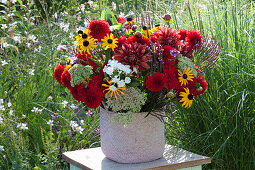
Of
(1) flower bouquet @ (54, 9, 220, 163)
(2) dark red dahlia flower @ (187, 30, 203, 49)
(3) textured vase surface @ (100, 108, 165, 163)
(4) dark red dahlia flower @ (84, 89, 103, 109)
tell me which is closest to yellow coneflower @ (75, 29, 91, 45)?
(1) flower bouquet @ (54, 9, 220, 163)

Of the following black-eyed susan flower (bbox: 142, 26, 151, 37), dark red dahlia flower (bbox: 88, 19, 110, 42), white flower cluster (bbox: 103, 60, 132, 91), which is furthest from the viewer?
black-eyed susan flower (bbox: 142, 26, 151, 37)

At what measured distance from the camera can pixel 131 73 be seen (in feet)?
5.34

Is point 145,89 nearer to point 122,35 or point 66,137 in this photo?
point 122,35

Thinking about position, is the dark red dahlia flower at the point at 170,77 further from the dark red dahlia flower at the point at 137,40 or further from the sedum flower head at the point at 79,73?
the sedum flower head at the point at 79,73

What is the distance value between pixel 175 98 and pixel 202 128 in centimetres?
79

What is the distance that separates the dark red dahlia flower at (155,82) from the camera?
61.2 inches

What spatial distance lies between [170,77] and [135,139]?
308 mm

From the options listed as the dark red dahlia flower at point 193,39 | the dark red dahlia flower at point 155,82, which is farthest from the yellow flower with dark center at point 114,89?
the dark red dahlia flower at point 193,39

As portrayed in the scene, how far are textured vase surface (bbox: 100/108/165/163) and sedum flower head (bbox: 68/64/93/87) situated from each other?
199 millimetres

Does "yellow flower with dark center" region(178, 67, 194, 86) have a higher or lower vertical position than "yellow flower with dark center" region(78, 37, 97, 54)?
lower

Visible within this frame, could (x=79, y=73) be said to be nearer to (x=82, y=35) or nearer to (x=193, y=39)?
(x=82, y=35)

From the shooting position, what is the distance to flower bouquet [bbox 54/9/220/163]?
1.58 metres

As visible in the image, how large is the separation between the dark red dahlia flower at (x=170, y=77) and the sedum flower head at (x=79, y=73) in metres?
0.31

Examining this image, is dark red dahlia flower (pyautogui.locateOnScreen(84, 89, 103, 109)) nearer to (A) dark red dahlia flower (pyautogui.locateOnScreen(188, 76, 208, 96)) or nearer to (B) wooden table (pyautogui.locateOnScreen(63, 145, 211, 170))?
(B) wooden table (pyautogui.locateOnScreen(63, 145, 211, 170))
